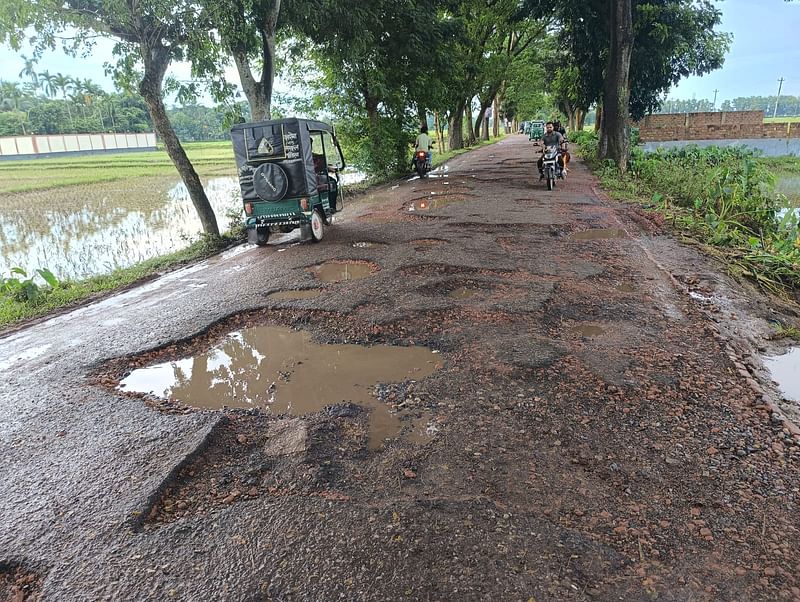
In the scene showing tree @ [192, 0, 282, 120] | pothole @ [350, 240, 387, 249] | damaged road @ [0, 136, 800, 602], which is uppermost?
tree @ [192, 0, 282, 120]

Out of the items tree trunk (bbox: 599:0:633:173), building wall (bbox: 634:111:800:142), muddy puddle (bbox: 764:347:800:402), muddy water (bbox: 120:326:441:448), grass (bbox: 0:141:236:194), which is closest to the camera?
muddy puddle (bbox: 764:347:800:402)

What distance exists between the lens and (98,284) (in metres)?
6.37

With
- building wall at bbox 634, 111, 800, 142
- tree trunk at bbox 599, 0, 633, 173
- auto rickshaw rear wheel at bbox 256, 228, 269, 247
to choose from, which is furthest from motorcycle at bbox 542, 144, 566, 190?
building wall at bbox 634, 111, 800, 142

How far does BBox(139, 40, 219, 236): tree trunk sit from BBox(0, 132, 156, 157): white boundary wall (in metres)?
33.0

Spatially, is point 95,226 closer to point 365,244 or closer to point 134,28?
point 134,28

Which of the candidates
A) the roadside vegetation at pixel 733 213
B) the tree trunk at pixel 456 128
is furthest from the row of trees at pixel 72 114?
the roadside vegetation at pixel 733 213

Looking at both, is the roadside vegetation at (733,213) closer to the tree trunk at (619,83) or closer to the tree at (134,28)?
the tree trunk at (619,83)

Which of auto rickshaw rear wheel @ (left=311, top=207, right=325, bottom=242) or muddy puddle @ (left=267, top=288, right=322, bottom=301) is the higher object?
auto rickshaw rear wheel @ (left=311, top=207, right=325, bottom=242)

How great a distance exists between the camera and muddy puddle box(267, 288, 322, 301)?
5.28 metres

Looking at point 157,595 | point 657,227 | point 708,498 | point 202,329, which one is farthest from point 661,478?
point 657,227

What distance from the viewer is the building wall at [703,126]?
28.8 metres

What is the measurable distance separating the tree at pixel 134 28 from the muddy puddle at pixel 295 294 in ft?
13.9

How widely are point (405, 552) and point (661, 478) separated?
51.0 inches

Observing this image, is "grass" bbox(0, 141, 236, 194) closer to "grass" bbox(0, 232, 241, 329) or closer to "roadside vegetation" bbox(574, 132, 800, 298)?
"grass" bbox(0, 232, 241, 329)
